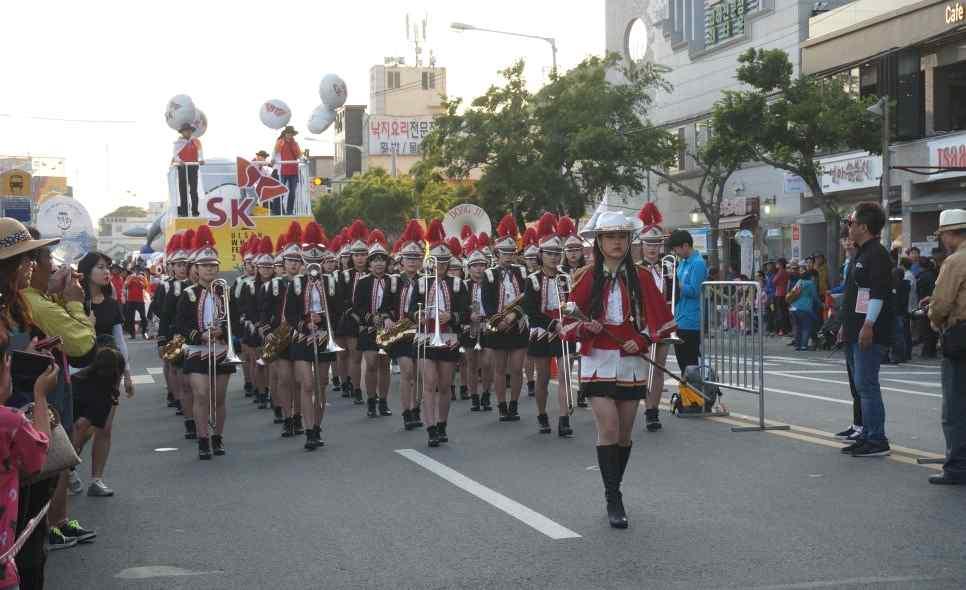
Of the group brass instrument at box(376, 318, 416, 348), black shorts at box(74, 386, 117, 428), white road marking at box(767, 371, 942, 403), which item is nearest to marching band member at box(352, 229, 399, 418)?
brass instrument at box(376, 318, 416, 348)

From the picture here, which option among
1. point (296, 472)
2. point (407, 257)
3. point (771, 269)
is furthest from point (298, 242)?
point (771, 269)

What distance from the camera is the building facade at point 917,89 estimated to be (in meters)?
33.0

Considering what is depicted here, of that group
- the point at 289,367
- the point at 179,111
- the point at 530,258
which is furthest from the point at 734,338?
the point at 179,111

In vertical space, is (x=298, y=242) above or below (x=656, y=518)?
above

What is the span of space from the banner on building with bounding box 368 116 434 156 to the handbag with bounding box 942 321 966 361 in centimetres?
10943

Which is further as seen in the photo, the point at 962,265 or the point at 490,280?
the point at 490,280

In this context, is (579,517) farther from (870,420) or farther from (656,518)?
(870,420)

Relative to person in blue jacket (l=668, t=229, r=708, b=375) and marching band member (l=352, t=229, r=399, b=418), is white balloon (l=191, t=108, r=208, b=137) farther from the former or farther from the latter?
person in blue jacket (l=668, t=229, r=708, b=375)

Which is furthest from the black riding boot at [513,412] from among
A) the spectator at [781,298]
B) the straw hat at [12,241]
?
the spectator at [781,298]

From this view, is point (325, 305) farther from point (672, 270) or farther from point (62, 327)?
point (62, 327)

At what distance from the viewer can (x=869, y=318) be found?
1060 centimetres

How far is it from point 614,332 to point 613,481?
999 millimetres

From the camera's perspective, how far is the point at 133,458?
41.0ft

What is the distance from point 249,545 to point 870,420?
545 centimetres
